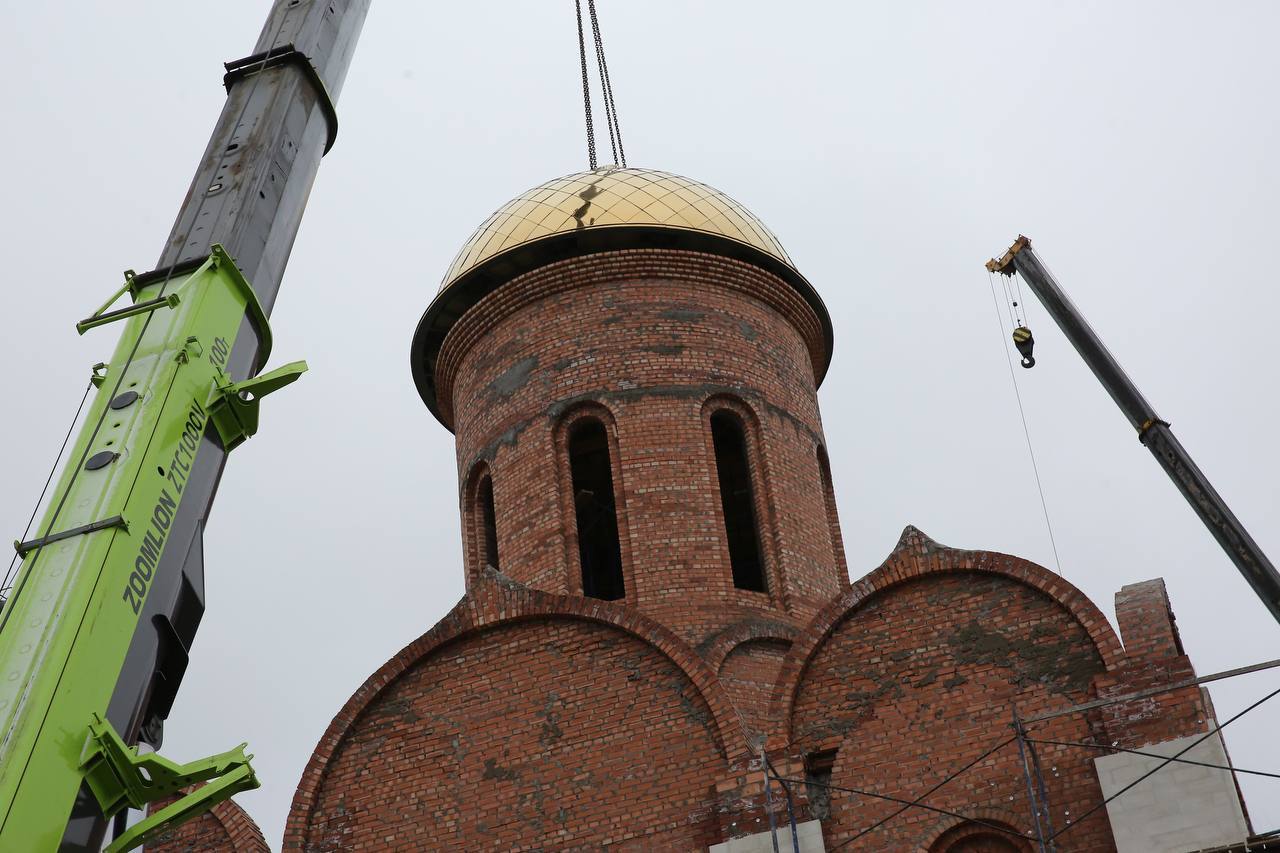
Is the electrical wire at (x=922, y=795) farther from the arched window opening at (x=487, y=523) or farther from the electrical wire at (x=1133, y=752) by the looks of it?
the arched window opening at (x=487, y=523)

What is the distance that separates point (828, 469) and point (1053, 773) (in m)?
6.78

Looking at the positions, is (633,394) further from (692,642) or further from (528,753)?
(528,753)

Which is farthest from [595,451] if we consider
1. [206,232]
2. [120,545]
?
[120,545]

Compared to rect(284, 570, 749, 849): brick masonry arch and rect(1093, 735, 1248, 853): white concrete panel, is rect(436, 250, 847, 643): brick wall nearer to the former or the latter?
rect(284, 570, 749, 849): brick masonry arch

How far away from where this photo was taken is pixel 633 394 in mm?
16000

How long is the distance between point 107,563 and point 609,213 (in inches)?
391

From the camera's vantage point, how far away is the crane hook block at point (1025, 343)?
1625 cm

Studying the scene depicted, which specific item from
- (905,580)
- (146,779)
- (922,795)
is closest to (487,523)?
(905,580)

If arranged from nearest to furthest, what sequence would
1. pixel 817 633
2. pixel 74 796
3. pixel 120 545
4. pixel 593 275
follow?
pixel 74 796 < pixel 120 545 < pixel 817 633 < pixel 593 275

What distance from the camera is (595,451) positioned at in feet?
54.6

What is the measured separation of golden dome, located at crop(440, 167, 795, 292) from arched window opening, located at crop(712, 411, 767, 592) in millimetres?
2108

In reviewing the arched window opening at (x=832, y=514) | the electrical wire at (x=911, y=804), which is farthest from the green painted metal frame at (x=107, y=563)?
the arched window opening at (x=832, y=514)

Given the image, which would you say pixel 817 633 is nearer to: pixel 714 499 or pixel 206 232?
pixel 714 499

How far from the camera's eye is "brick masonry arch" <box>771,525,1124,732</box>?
457 inches
